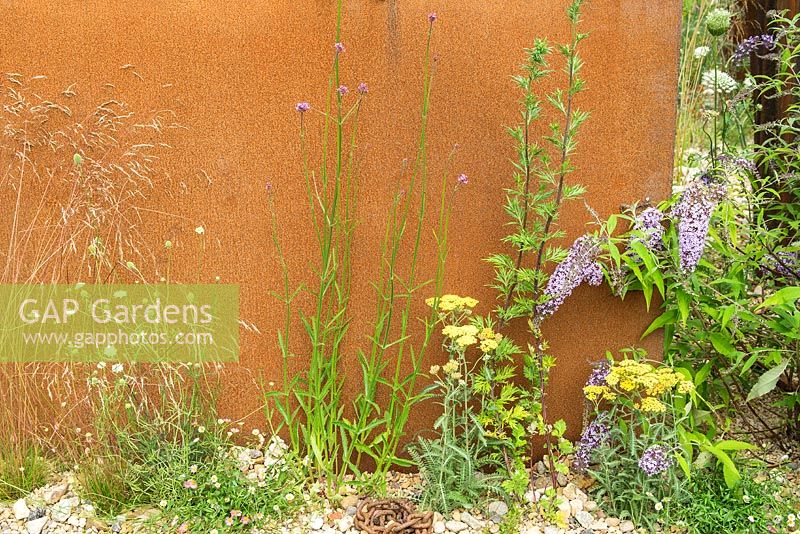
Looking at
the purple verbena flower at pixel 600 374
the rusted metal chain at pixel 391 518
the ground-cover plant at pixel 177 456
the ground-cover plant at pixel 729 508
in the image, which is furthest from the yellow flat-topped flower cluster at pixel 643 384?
the ground-cover plant at pixel 177 456

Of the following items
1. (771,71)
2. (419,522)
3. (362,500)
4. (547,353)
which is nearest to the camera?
(419,522)

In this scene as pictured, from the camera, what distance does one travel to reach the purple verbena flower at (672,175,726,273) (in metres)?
2.34

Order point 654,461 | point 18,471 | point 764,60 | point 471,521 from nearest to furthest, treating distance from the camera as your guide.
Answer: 1. point 654,461
2. point 471,521
3. point 18,471
4. point 764,60

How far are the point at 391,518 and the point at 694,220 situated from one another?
4.64 ft

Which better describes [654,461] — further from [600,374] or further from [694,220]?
[694,220]

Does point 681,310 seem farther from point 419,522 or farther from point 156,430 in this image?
point 156,430

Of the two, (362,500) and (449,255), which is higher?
(449,255)

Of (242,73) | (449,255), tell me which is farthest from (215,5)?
(449,255)

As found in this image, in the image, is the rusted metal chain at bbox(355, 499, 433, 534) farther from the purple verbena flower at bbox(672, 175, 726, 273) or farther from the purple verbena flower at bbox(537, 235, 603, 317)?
the purple verbena flower at bbox(672, 175, 726, 273)

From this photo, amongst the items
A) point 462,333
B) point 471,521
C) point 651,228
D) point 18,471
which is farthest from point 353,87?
point 18,471

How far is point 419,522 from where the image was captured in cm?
229

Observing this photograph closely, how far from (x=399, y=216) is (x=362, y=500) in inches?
40.1

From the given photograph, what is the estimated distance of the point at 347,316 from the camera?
2.59 metres

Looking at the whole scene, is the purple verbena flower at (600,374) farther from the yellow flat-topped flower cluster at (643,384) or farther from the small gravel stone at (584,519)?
the small gravel stone at (584,519)
